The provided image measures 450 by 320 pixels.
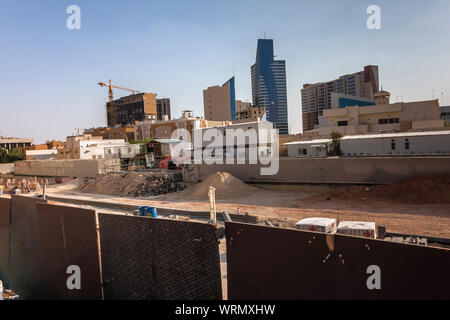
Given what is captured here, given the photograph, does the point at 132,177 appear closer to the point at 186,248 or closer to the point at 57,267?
the point at 57,267

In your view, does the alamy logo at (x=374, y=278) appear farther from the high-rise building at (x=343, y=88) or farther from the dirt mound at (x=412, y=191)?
the high-rise building at (x=343, y=88)

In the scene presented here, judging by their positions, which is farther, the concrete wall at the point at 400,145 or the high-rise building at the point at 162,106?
the high-rise building at the point at 162,106

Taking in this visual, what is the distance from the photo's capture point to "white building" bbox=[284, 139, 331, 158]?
3569 cm

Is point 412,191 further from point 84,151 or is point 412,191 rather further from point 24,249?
point 84,151

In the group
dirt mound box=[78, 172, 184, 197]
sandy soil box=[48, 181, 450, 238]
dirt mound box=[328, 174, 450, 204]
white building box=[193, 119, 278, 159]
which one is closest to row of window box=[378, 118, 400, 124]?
white building box=[193, 119, 278, 159]

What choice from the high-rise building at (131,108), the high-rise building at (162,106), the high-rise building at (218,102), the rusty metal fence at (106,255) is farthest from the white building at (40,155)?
the high-rise building at (162,106)

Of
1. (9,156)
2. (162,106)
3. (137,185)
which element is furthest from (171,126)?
(162,106)

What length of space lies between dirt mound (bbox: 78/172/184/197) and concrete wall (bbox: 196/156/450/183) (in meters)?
5.80

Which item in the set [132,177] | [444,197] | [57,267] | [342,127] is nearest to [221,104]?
[342,127]

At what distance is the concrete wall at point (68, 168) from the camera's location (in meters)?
42.0

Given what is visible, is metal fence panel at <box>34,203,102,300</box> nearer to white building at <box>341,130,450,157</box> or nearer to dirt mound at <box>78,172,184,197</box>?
dirt mound at <box>78,172,184,197</box>

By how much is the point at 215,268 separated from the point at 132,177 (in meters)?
27.9

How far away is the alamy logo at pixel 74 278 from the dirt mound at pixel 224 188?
18.8 meters
